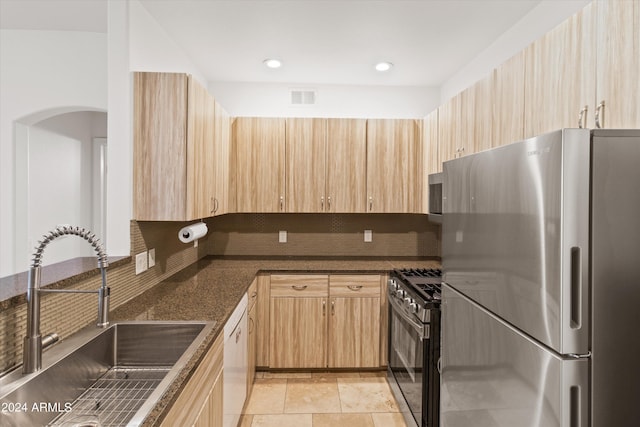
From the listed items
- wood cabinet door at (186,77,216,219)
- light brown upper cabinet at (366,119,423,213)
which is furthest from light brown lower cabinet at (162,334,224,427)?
light brown upper cabinet at (366,119,423,213)

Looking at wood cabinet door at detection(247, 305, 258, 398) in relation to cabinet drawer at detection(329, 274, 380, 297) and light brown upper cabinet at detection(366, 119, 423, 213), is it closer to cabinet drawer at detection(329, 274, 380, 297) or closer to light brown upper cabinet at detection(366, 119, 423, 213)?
cabinet drawer at detection(329, 274, 380, 297)

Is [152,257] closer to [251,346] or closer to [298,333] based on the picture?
[251,346]

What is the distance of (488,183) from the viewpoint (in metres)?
1.32

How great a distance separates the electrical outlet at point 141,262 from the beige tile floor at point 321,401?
120 cm

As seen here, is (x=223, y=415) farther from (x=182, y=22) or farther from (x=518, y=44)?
(x=518, y=44)

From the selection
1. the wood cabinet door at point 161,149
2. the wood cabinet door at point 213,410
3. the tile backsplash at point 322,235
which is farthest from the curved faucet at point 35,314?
the tile backsplash at point 322,235

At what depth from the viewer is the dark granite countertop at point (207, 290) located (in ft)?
4.60

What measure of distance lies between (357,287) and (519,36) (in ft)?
6.91

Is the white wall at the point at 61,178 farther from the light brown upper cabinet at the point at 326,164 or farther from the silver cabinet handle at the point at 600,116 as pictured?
the silver cabinet handle at the point at 600,116

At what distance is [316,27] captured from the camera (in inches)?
99.7

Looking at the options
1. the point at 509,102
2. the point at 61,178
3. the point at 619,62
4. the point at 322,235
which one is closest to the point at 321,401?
the point at 322,235

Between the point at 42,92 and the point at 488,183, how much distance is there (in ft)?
10.3

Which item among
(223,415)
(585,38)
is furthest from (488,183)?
(223,415)

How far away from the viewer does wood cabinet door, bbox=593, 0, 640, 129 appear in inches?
45.4
